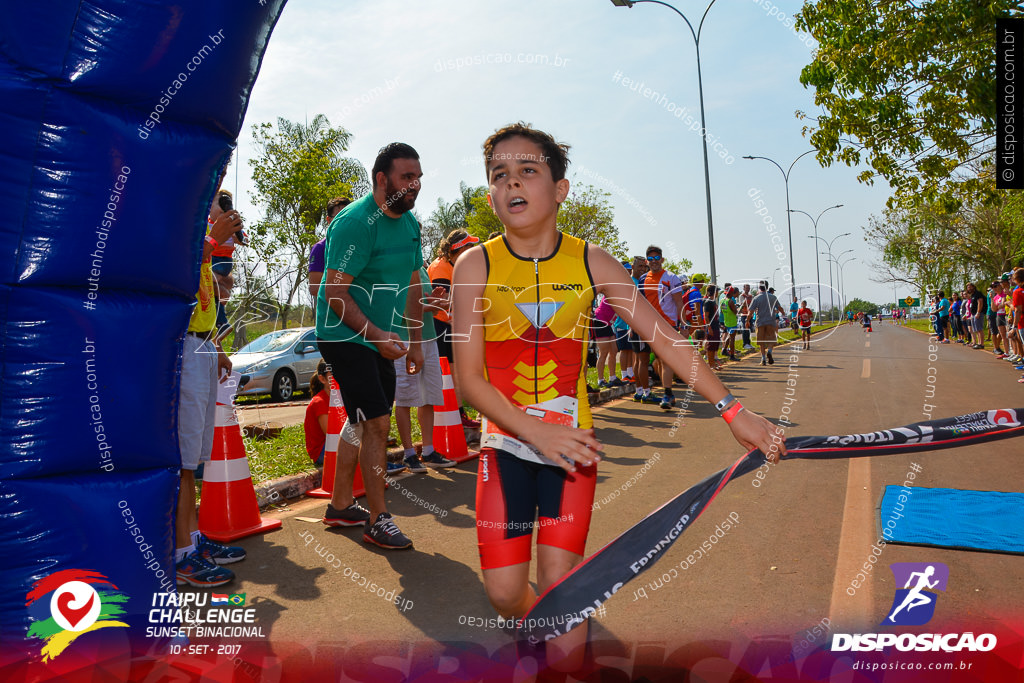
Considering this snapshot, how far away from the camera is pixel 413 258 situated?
183 inches

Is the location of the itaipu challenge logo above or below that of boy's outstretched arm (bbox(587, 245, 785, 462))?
below

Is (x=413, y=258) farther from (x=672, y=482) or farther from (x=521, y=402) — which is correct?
(x=672, y=482)

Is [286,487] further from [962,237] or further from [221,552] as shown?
[962,237]

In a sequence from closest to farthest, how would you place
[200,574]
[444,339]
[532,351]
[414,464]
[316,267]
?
[532,351] → [200,574] → [316,267] → [414,464] → [444,339]

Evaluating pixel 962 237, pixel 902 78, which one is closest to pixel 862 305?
pixel 962 237

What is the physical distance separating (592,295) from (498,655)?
4.94ft

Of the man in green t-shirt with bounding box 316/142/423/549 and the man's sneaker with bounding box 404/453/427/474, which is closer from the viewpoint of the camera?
the man in green t-shirt with bounding box 316/142/423/549

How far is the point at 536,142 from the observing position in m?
2.72

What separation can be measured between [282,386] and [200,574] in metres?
11.8

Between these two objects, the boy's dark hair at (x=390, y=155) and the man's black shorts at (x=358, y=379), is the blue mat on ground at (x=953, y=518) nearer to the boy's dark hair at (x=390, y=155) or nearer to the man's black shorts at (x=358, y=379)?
the man's black shorts at (x=358, y=379)

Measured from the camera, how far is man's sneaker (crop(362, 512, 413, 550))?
4.25 meters

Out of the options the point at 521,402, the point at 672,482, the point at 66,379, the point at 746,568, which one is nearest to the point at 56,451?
the point at 66,379

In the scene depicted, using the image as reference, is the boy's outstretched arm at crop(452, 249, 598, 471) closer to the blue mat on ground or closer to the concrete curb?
the blue mat on ground

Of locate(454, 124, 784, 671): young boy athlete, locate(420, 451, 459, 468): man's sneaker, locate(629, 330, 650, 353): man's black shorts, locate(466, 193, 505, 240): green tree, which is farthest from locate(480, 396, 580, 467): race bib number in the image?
locate(466, 193, 505, 240): green tree
